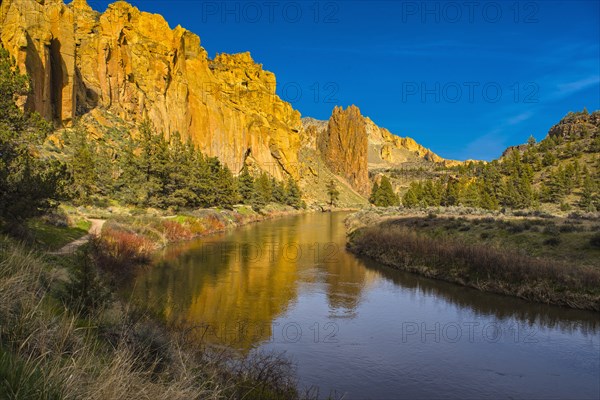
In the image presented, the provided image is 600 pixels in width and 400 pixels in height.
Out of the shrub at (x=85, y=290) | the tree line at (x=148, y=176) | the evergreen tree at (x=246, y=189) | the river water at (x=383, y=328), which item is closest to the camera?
the shrub at (x=85, y=290)

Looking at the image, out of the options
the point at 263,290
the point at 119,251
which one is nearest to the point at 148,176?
the point at 119,251

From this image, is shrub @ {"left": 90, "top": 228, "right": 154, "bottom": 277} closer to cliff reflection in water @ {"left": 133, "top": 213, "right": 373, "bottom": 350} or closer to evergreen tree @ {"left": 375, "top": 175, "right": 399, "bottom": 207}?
cliff reflection in water @ {"left": 133, "top": 213, "right": 373, "bottom": 350}

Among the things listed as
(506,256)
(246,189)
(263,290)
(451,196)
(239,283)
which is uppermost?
(451,196)

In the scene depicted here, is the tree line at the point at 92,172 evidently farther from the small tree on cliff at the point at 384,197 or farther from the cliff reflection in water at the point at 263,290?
the small tree on cliff at the point at 384,197

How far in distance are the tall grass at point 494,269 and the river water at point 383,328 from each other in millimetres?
861

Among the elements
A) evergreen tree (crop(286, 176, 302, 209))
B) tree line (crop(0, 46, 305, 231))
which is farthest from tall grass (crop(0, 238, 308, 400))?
evergreen tree (crop(286, 176, 302, 209))

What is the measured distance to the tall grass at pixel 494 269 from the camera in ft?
62.6

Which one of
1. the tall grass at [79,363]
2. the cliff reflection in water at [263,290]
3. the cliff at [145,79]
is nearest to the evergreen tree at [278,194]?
the cliff at [145,79]

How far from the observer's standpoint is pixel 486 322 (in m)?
17.2

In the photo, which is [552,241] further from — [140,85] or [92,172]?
[140,85]

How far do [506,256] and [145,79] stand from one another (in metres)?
88.5

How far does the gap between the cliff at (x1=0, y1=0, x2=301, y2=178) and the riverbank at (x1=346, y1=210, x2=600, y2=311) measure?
3698 cm

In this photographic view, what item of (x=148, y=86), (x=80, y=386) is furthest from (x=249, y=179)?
(x=80, y=386)

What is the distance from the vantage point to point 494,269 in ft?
74.1
